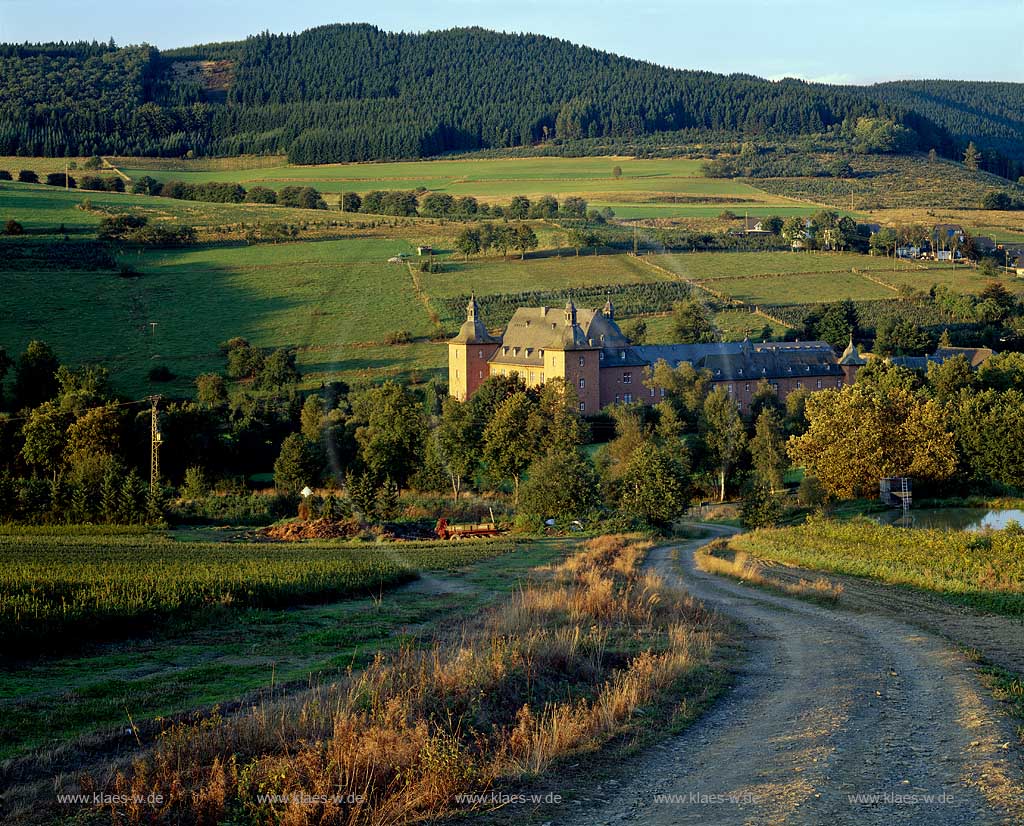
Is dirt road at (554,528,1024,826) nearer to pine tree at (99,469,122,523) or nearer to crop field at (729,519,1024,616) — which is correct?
crop field at (729,519,1024,616)

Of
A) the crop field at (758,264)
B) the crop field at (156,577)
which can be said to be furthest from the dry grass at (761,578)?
the crop field at (758,264)

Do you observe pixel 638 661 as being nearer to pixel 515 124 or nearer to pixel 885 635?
pixel 885 635

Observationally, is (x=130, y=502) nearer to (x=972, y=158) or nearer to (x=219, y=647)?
(x=219, y=647)

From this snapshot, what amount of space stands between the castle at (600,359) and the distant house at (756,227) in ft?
116

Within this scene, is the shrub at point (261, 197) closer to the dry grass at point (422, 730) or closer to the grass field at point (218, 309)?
the grass field at point (218, 309)

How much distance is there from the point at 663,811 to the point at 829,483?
145 ft

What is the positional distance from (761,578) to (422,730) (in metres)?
17.5

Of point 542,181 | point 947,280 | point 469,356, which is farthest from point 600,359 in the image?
point 542,181

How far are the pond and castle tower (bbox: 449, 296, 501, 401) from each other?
1632 inches

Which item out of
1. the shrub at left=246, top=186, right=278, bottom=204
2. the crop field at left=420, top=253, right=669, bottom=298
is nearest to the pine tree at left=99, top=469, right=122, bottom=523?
the crop field at left=420, top=253, right=669, bottom=298

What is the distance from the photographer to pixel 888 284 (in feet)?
368

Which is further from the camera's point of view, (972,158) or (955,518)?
(972,158)

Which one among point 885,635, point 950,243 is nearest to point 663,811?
point 885,635

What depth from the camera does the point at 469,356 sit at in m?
86.6
